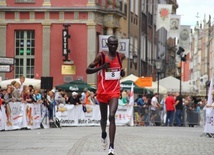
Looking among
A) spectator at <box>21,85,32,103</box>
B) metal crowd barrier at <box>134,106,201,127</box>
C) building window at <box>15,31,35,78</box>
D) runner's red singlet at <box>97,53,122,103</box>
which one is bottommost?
metal crowd barrier at <box>134,106,201,127</box>

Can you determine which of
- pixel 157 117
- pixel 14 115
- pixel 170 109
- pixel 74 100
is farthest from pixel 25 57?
pixel 14 115

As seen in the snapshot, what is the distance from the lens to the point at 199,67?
190m

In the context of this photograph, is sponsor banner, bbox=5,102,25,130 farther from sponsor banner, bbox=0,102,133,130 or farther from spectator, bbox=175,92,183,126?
spectator, bbox=175,92,183,126

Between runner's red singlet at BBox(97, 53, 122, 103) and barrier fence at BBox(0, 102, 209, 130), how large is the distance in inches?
560

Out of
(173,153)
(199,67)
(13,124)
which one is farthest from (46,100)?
(199,67)

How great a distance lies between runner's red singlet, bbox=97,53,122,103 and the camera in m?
15.2

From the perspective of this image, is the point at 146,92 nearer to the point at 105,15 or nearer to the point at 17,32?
the point at 105,15

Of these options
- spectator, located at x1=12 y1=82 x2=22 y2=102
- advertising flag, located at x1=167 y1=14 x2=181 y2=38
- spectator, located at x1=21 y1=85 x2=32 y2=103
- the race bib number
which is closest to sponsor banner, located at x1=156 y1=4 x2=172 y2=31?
advertising flag, located at x1=167 y1=14 x2=181 y2=38

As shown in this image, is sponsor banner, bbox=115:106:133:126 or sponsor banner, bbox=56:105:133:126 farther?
sponsor banner, bbox=115:106:133:126

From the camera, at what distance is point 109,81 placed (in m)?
15.2

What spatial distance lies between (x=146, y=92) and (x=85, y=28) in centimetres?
571

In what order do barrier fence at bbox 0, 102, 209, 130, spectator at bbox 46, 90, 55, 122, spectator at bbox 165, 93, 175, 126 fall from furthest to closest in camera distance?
spectator at bbox 165, 93, 175, 126 < spectator at bbox 46, 90, 55, 122 < barrier fence at bbox 0, 102, 209, 130

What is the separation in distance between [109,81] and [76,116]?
2276cm

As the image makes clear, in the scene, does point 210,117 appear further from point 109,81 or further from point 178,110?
point 178,110
